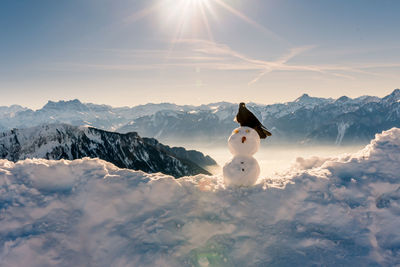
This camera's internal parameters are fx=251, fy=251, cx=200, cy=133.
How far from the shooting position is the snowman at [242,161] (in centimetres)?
982

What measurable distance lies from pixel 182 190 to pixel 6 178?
584 centimetres

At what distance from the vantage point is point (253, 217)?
8.05m

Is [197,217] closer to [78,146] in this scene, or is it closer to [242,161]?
[242,161]

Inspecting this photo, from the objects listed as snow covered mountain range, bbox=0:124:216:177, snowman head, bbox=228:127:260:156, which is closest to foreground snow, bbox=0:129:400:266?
snowman head, bbox=228:127:260:156

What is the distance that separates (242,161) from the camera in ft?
33.6

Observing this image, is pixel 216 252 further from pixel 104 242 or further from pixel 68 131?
pixel 68 131

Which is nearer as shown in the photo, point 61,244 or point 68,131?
point 61,244

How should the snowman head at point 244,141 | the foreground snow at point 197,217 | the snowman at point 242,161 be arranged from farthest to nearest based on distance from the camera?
1. the snowman head at point 244,141
2. the snowman at point 242,161
3. the foreground snow at point 197,217

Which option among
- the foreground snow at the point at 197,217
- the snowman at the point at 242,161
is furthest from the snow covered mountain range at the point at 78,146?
the snowman at the point at 242,161

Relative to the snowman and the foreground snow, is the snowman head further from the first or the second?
the foreground snow

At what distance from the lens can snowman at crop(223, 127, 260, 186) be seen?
32.2ft

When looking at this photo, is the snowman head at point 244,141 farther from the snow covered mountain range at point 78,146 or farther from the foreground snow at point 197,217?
the snow covered mountain range at point 78,146

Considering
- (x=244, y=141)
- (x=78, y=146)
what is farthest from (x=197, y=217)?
(x=78, y=146)

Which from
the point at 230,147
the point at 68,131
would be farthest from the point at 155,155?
the point at 230,147
